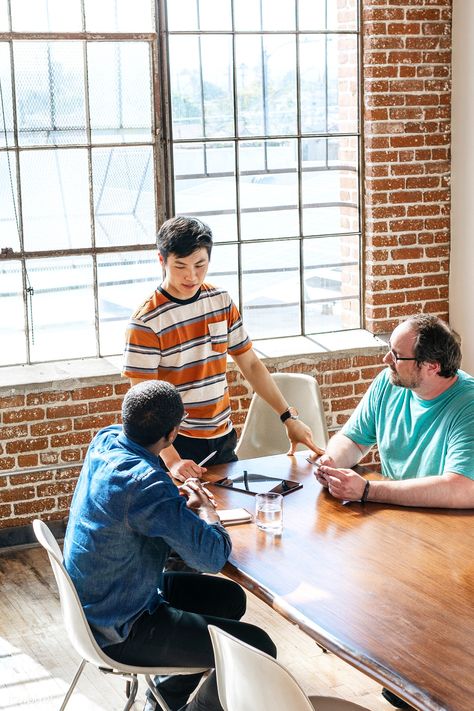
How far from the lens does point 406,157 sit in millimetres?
5777

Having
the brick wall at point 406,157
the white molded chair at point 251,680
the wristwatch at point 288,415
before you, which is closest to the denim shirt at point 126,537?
the white molded chair at point 251,680

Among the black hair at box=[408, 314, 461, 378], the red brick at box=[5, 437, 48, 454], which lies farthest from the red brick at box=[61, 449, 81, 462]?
the black hair at box=[408, 314, 461, 378]

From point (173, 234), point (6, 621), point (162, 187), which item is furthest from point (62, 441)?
point (173, 234)

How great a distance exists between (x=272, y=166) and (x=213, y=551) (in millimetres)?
3236

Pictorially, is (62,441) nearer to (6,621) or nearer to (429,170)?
(6,621)

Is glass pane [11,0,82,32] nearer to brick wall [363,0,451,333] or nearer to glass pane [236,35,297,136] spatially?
glass pane [236,35,297,136]

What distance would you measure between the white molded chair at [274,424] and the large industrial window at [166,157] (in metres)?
1.24

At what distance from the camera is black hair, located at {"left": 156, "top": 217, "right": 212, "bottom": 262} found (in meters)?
3.76

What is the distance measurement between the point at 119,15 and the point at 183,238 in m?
2.02

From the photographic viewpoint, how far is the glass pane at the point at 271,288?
18.8ft

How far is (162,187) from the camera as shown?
17.9ft

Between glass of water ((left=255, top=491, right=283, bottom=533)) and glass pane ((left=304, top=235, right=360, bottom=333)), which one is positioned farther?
glass pane ((left=304, top=235, right=360, bottom=333))

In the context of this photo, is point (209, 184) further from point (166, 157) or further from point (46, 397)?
point (46, 397)

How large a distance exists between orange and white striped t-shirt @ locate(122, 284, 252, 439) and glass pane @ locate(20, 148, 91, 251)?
1.54 metres
